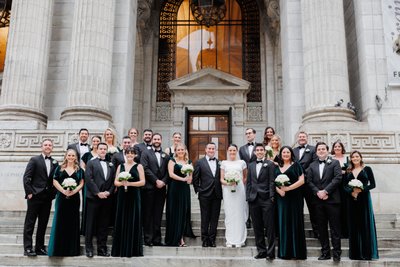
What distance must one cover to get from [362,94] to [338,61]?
4.57ft

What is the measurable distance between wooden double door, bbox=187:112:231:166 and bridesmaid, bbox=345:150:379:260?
1294 cm

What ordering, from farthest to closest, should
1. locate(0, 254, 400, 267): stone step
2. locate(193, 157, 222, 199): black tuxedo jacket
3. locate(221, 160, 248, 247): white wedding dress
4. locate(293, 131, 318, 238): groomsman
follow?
1. locate(293, 131, 318, 238): groomsman
2. locate(193, 157, 222, 199): black tuxedo jacket
3. locate(221, 160, 248, 247): white wedding dress
4. locate(0, 254, 400, 267): stone step

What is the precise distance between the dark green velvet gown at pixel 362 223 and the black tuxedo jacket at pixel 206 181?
256cm

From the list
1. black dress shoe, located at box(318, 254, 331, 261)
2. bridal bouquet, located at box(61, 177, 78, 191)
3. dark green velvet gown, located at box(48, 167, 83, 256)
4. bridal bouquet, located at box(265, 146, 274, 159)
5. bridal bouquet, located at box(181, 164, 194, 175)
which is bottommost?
black dress shoe, located at box(318, 254, 331, 261)

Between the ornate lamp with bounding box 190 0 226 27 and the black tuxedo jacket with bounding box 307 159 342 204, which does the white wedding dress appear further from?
the ornate lamp with bounding box 190 0 226 27

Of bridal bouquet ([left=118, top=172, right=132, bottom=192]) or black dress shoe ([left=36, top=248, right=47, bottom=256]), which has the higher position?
bridal bouquet ([left=118, top=172, right=132, bottom=192])

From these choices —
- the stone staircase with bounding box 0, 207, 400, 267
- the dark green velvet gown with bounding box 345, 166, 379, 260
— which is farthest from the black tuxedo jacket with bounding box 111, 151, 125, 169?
the dark green velvet gown with bounding box 345, 166, 379, 260

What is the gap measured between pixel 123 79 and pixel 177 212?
24.6 feet

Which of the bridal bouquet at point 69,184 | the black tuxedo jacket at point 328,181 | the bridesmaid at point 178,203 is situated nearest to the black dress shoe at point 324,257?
the black tuxedo jacket at point 328,181

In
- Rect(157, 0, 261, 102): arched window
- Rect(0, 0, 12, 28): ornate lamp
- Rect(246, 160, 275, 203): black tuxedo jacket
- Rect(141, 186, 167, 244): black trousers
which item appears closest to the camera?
Rect(246, 160, 275, 203): black tuxedo jacket

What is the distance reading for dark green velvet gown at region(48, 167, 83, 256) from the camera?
307 inches

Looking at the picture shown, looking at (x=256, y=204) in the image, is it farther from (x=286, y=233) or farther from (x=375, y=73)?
(x=375, y=73)

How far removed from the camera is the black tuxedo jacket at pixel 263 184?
8117 mm

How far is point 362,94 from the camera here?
14.1 m
